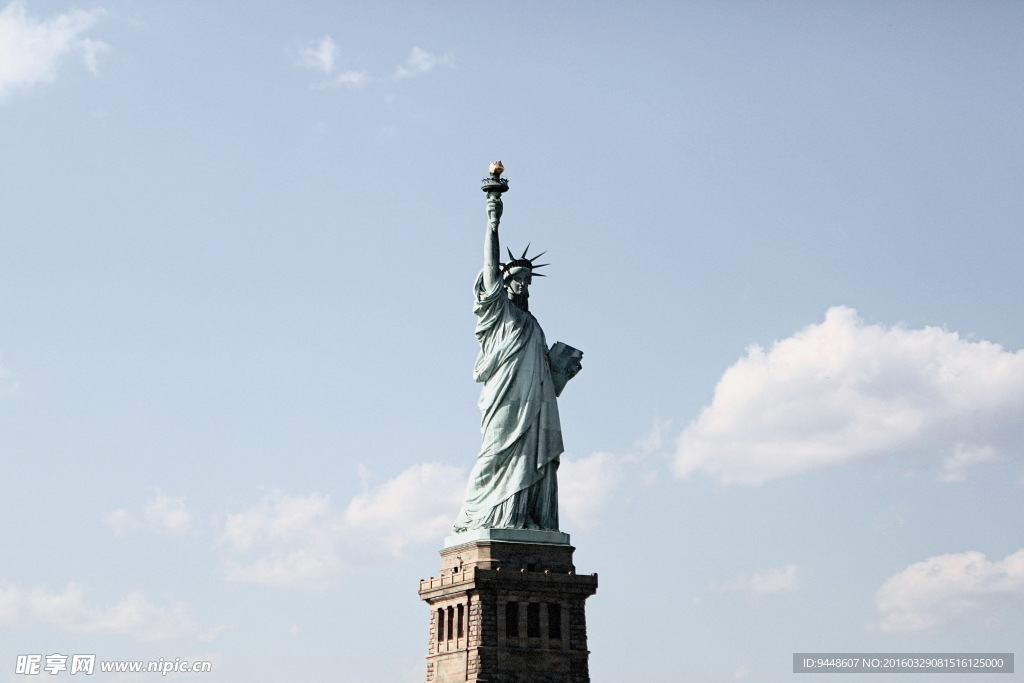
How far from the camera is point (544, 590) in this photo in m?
111

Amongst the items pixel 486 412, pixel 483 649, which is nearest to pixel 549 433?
pixel 486 412

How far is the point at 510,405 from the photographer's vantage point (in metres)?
114

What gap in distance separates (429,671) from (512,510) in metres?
8.99

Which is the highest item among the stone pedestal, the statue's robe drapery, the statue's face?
the statue's face

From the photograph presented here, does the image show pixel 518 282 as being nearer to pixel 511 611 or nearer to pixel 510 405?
pixel 510 405

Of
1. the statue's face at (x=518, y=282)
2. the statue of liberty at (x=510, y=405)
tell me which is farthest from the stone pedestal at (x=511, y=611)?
the statue's face at (x=518, y=282)

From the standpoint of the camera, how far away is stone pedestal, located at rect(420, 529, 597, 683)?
110188 millimetres

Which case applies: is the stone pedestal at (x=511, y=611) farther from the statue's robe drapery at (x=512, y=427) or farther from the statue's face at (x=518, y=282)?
the statue's face at (x=518, y=282)

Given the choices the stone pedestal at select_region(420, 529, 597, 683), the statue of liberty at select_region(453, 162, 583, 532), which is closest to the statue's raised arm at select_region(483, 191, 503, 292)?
the statue of liberty at select_region(453, 162, 583, 532)

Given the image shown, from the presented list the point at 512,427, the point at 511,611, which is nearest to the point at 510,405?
the point at 512,427

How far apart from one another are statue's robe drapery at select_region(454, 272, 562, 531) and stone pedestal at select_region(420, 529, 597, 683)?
1.45 m

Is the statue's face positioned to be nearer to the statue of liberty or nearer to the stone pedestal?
the statue of liberty

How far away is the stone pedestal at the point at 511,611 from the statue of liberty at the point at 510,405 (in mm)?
1433

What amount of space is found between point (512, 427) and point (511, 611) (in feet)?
30.0
